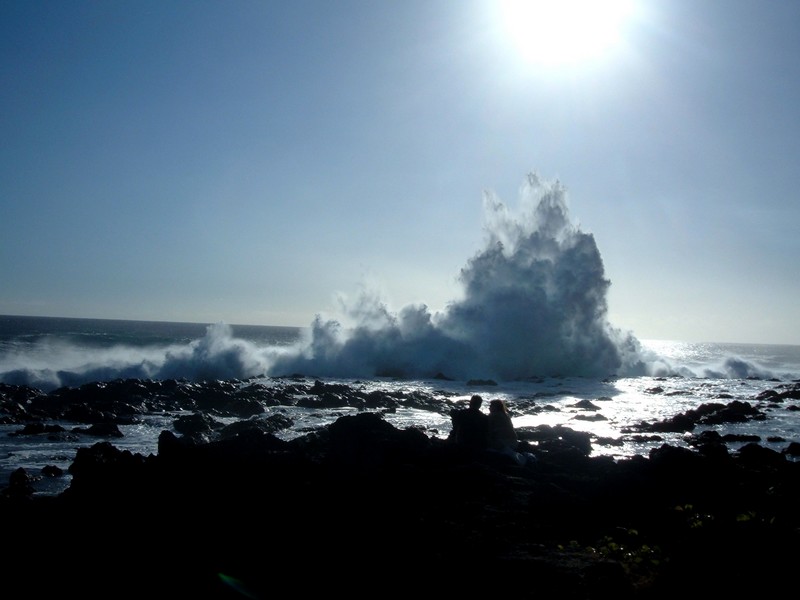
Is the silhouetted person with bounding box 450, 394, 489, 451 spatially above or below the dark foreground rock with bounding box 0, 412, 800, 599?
above

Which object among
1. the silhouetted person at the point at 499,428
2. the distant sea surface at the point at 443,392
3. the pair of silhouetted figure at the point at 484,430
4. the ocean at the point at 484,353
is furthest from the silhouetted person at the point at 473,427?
the ocean at the point at 484,353

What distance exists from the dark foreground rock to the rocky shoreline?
3 centimetres

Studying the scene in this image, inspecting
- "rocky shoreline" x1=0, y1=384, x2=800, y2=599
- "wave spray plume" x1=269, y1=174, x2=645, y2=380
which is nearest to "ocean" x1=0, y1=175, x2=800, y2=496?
"wave spray plume" x1=269, y1=174, x2=645, y2=380

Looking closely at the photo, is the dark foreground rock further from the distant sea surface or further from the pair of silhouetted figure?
the distant sea surface

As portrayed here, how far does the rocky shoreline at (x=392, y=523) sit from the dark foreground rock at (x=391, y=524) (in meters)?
0.03

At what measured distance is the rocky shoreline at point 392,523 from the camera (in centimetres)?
662

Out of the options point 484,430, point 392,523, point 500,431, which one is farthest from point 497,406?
point 392,523

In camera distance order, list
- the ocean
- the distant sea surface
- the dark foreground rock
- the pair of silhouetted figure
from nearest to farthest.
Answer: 1. the dark foreground rock
2. the pair of silhouetted figure
3. the distant sea surface
4. the ocean

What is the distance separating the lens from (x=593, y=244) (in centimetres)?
5459

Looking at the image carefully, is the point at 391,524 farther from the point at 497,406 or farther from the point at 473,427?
the point at 497,406

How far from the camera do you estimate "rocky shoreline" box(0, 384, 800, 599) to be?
6.62 m

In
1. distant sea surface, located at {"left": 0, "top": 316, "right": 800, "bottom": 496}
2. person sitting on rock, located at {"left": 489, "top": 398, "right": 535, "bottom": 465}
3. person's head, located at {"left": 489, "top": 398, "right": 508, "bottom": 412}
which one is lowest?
distant sea surface, located at {"left": 0, "top": 316, "right": 800, "bottom": 496}

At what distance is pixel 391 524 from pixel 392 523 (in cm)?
4

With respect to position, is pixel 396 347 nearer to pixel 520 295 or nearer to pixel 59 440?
pixel 520 295
